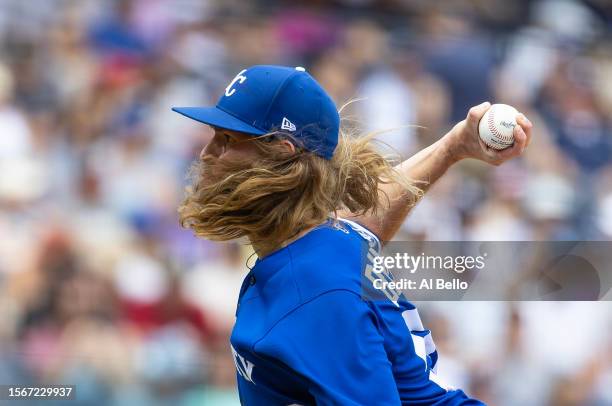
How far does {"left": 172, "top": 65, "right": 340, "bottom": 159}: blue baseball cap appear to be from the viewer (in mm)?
2260

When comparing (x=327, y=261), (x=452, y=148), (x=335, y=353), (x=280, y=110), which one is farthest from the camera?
(x=452, y=148)

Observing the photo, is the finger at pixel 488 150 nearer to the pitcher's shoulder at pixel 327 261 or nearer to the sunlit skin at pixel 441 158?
the sunlit skin at pixel 441 158

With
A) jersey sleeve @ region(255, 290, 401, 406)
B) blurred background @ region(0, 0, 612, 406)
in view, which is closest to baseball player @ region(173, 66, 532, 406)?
jersey sleeve @ region(255, 290, 401, 406)

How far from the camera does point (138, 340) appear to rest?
Result: 5000 mm

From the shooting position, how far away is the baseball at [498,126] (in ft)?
8.00

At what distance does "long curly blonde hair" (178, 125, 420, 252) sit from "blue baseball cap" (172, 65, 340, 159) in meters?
0.03

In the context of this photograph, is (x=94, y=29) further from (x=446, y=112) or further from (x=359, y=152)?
(x=359, y=152)

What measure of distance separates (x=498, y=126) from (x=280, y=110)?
1.95ft

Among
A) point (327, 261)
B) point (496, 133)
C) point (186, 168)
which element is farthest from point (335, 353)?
point (186, 168)

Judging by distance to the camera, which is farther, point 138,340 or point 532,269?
point 138,340

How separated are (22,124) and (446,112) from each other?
2.48 meters

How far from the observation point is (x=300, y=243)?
225 centimetres

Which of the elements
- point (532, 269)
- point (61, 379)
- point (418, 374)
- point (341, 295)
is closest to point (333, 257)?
point (341, 295)

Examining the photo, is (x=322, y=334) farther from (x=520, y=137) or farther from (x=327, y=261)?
(x=520, y=137)
